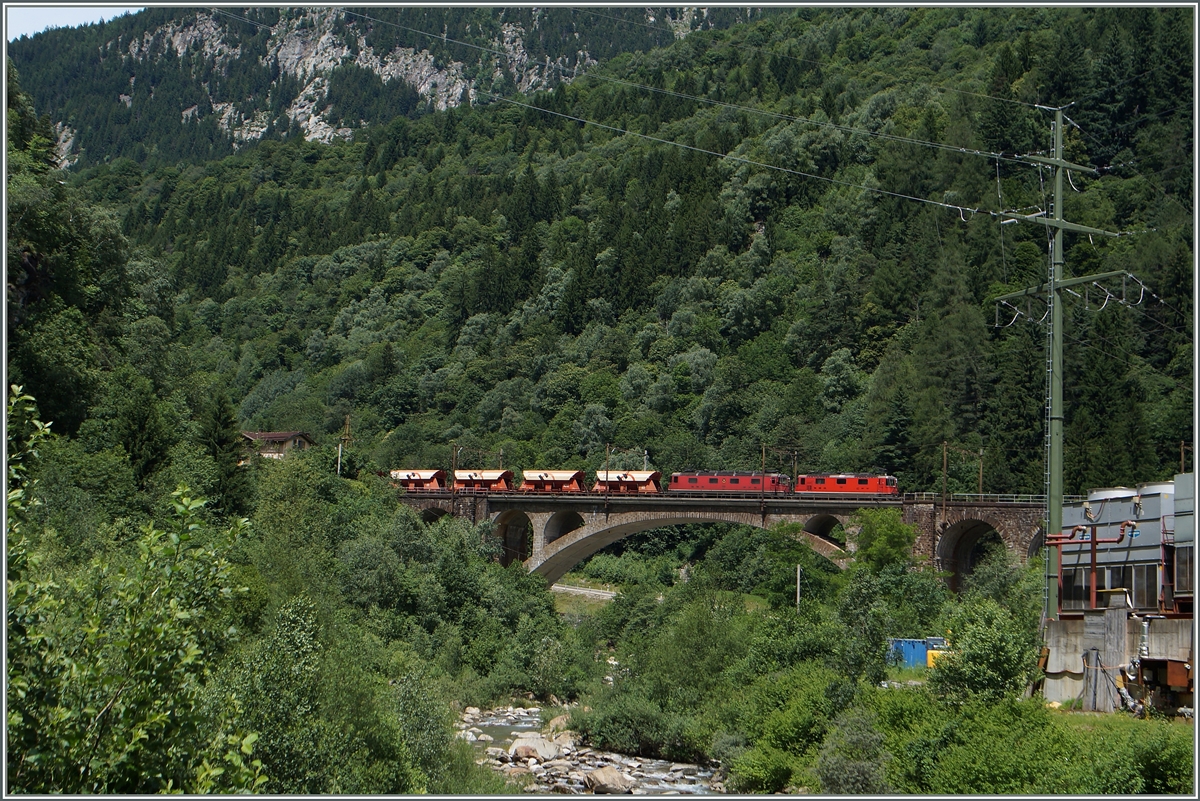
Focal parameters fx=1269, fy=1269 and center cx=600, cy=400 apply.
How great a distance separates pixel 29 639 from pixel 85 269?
40.6m

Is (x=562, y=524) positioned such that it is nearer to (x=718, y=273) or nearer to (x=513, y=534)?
(x=513, y=534)

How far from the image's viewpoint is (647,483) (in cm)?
6731

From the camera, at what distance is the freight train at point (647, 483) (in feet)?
200

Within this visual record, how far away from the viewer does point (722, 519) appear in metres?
61.5

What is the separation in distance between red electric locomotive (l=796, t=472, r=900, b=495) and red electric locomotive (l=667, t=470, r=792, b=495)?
1.70 metres

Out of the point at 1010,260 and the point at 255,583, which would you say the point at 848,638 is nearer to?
the point at 255,583

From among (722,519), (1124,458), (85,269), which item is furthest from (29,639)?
(1124,458)

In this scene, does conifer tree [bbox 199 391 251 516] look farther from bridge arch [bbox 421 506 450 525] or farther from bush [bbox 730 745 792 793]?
bush [bbox 730 745 792 793]

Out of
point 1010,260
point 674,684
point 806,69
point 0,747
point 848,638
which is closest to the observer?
point 0,747

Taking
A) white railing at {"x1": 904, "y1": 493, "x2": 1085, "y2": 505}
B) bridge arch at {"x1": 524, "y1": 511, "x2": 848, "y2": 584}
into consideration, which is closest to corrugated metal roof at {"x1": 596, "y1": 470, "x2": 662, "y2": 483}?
bridge arch at {"x1": 524, "y1": 511, "x2": 848, "y2": 584}

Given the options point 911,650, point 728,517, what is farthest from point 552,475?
point 911,650

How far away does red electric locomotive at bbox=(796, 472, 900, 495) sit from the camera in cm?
5994

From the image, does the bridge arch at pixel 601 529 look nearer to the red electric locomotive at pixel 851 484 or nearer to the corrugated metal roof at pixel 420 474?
the red electric locomotive at pixel 851 484

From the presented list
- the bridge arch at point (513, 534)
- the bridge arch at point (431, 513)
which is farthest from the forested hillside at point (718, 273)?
the bridge arch at point (513, 534)
